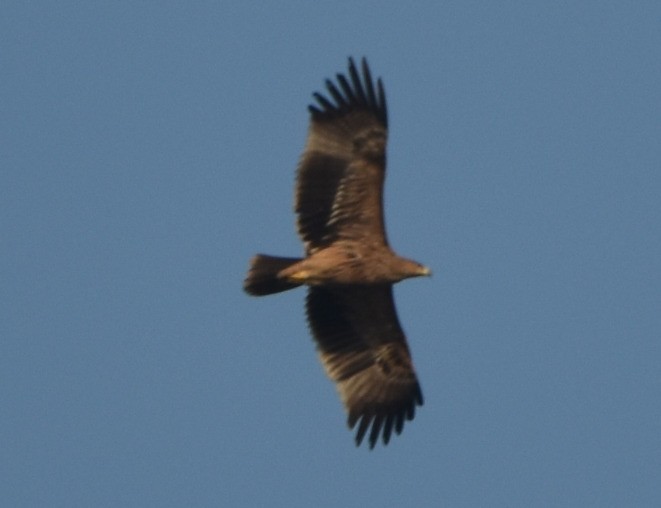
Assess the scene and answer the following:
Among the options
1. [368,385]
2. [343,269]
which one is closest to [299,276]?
[343,269]

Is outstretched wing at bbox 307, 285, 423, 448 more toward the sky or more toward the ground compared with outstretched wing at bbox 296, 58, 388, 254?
more toward the ground

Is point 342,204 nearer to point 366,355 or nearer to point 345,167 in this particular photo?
point 345,167

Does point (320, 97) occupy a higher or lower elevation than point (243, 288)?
higher

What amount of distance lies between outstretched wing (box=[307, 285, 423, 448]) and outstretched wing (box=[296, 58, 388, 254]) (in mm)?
965

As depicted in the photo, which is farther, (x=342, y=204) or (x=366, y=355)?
(x=366, y=355)

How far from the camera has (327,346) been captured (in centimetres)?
2380

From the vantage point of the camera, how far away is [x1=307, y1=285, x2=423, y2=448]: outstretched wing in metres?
23.7

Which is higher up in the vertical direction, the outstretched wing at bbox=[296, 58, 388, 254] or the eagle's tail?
the outstretched wing at bbox=[296, 58, 388, 254]

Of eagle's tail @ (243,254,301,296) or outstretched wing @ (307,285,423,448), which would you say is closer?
eagle's tail @ (243,254,301,296)

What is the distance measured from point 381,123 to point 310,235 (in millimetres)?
1576

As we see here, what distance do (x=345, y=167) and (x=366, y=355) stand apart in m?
2.57

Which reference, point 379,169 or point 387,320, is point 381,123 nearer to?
point 379,169

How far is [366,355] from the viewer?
24.0 metres

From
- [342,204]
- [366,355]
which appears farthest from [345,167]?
[366,355]
